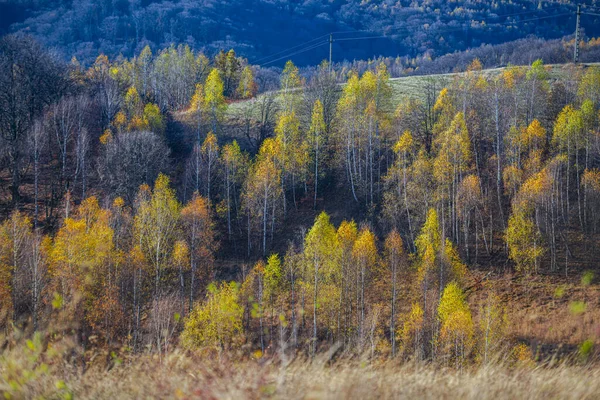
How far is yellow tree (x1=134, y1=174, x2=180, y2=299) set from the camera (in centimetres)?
3197

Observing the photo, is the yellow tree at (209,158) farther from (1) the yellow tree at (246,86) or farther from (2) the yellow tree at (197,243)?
(1) the yellow tree at (246,86)

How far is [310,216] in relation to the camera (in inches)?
1828

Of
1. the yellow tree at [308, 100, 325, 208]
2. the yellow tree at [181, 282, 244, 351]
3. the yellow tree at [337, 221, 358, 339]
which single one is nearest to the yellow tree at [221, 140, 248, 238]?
the yellow tree at [308, 100, 325, 208]

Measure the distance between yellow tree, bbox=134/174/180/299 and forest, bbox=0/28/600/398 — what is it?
213 mm

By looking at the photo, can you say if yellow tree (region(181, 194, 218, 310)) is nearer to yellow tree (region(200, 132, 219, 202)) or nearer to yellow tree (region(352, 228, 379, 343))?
yellow tree (region(200, 132, 219, 202))

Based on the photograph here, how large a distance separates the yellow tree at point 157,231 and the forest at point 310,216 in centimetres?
21

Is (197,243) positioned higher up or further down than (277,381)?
further down

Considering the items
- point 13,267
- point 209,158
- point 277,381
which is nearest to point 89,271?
point 13,267

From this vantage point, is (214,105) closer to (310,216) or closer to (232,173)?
(232,173)

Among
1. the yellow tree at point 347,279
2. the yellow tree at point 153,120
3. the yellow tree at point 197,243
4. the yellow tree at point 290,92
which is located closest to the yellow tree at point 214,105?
the yellow tree at point 153,120

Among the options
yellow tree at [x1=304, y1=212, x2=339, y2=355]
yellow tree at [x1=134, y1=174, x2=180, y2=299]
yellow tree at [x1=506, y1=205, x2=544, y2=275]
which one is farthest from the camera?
yellow tree at [x1=506, y1=205, x2=544, y2=275]

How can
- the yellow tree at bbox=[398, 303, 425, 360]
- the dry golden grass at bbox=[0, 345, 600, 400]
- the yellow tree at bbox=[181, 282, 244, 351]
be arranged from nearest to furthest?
the dry golden grass at bbox=[0, 345, 600, 400]
the yellow tree at bbox=[181, 282, 244, 351]
the yellow tree at bbox=[398, 303, 425, 360]

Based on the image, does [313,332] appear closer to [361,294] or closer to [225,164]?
[361,294]

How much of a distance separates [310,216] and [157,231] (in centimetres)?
1816
